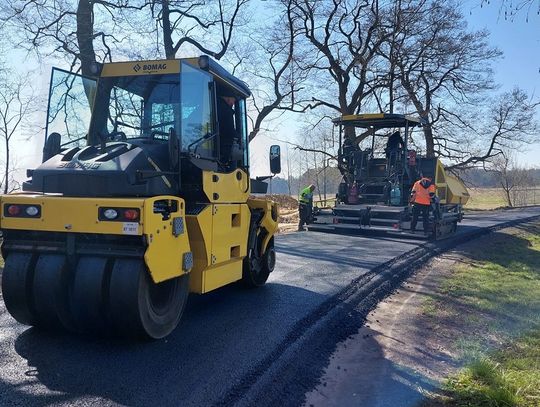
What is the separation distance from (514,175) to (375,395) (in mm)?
38398

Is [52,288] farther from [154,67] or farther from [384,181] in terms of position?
[384,181]

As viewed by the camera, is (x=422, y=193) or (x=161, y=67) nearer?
(x=161, y=67)

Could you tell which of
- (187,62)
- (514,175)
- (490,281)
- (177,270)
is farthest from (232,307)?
(514,175)

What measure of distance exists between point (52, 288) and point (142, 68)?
2406mm

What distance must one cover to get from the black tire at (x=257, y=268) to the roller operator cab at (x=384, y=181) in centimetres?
674

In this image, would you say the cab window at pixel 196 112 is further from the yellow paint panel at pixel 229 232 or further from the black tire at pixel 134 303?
the black tire at pixel 134 303

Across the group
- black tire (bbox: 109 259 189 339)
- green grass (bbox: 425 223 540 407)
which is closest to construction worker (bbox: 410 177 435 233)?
green grass (bbox: 425 223 540 407)

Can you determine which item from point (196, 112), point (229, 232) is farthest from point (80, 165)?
point (229, 232)

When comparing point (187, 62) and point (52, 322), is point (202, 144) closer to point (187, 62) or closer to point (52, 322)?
point (187, 62)

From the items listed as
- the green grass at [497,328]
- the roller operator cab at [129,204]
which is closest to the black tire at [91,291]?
the roller operator cab at [129,204]

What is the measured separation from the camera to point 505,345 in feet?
17.8

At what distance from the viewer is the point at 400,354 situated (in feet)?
17.6

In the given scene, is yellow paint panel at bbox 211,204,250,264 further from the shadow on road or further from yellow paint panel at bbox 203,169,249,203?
the shadow on road

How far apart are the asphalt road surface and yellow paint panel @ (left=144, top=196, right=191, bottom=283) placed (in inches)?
28.1
